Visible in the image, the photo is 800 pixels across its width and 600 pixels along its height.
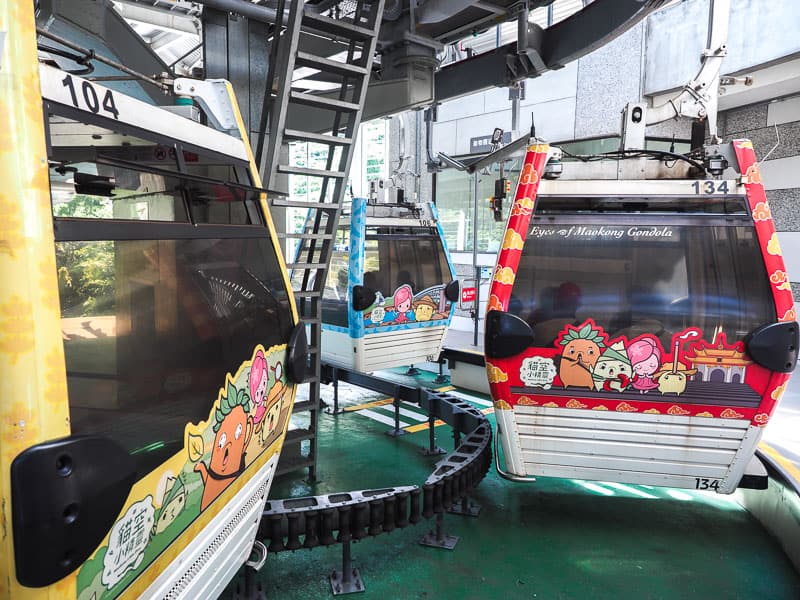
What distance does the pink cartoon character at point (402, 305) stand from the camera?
5953mm

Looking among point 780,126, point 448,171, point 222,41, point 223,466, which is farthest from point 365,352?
point 448,171

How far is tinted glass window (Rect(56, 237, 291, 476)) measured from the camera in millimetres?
1341

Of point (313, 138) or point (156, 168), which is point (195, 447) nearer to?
point (156, 168)

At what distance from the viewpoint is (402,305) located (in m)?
6.01

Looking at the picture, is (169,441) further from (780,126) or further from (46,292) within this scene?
(780,126)

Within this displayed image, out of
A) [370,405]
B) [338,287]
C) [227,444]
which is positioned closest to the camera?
[227,444]

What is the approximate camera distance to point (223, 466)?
1771 mm

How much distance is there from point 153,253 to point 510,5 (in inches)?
167

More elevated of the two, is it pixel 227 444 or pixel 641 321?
pixel 641 321

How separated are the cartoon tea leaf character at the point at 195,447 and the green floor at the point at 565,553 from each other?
1641 millimetres

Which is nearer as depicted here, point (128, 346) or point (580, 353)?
point (128, 346)

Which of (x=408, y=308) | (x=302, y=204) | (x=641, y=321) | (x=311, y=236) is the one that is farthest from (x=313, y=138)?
(x=408, y=308)

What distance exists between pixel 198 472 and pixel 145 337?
0.40m

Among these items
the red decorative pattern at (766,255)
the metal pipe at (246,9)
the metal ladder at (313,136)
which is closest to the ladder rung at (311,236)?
the metal ladder at (313,136)
